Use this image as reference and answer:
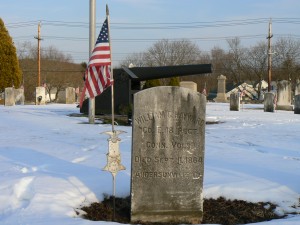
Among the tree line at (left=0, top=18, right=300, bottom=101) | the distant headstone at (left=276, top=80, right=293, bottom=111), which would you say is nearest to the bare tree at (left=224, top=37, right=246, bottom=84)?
the tree line at (left=0, top=18, right=300, bottom=101)

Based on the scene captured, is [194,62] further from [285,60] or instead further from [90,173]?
[90,173]

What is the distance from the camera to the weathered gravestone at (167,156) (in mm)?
5207

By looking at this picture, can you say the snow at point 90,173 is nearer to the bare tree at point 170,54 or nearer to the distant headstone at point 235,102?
the distant headstone at point 235,102

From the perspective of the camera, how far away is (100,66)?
21.0 ft

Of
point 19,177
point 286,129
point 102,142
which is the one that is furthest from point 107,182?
point 286,129

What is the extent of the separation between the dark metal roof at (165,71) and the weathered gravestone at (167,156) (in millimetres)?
11796

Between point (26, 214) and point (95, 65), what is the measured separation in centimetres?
244

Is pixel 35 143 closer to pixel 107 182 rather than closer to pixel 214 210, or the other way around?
pixel 107 182

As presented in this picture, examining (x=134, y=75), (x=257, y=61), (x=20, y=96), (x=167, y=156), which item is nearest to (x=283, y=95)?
(x=134, y=75)

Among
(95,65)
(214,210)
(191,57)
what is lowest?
(214,210)

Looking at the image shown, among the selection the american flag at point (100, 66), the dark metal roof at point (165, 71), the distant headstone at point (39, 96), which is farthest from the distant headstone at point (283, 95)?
the american flag at point (100, 66)

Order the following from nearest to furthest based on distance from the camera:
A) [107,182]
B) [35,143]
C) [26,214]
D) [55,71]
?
[26,214], [107,182], [35,143], [55,71]

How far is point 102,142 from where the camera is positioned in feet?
33.8

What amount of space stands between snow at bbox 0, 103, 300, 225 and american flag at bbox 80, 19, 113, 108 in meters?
1.34
